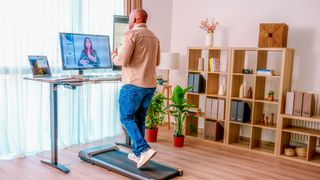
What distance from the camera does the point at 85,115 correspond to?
176 inches

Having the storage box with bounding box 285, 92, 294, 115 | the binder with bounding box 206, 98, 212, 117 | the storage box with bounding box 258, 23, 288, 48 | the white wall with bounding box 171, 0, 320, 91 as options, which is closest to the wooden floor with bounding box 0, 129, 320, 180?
the binder with bounding box 206, 98, 212, 117

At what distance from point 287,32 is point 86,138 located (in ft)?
10.0

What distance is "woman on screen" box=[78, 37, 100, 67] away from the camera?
3832 millimetres

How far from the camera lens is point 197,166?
3721 mm

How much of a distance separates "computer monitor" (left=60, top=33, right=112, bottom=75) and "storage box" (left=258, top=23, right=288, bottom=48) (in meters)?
2.01

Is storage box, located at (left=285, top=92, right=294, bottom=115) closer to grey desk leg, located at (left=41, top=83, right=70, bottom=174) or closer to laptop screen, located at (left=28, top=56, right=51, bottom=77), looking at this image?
grey desk leg, located at (left=41, top=83, right=70, bottom=174)

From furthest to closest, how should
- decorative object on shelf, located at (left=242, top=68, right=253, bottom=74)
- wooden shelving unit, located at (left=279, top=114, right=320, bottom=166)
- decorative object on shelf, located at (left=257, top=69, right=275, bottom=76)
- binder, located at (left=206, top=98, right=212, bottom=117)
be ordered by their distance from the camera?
1. binder, located at (left=206, top=98, right=212, bottom=117)
2. decorative object on shelf, located at (left=242, top=68, right=253, bottom=74)
3. decorative object on shelf, located at (left=257, top=69, right=275, bottom=76)
4. wooden shelving unit, located at (left=279, top=114, right=320, bottom=166)

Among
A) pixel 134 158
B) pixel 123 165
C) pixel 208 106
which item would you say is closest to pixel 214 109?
pixel 208 106

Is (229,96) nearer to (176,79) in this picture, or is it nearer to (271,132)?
(271,132)

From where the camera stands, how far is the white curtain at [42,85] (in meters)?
3.62

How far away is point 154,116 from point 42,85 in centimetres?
155

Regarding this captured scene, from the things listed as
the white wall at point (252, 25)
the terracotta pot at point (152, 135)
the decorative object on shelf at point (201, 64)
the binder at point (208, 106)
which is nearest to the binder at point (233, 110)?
the binder at point (208, 106)

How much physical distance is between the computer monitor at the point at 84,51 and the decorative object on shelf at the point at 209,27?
1.55 m

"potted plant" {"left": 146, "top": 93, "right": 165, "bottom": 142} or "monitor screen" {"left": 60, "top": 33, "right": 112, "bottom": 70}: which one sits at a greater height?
"monitor screen" {"left": 60, "top": 33, "right": 112, "bottom": 70}
